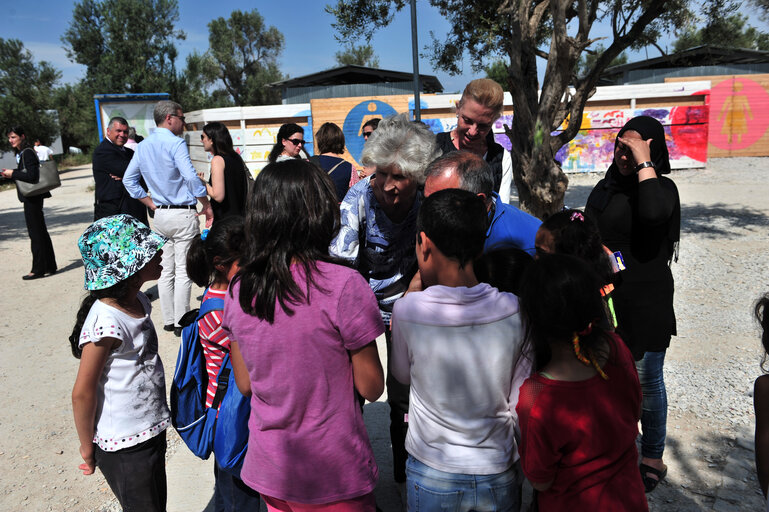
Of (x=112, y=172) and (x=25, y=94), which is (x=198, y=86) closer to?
(x=25, y=94)

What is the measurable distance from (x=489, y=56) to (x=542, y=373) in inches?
352

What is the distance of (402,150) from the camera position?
2.20m

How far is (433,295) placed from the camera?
5.41 ft

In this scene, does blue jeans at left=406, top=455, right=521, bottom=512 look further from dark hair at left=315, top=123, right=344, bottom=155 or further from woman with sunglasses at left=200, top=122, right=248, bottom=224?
woman with sunglasses at left=200, top=122, right=248, bottom=224

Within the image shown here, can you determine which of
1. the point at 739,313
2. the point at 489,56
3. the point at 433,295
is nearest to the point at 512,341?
the point at 433,295

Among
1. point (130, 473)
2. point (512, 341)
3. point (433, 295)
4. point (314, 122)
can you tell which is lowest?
point (130, 473)

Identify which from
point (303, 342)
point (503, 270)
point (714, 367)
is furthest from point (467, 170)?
point (714, 367)

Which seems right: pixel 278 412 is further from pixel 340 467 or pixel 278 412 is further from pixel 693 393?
pixel 693 393

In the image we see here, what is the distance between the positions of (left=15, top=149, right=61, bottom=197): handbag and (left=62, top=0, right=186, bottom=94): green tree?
3204 centimetres

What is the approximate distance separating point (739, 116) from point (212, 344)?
21.9m

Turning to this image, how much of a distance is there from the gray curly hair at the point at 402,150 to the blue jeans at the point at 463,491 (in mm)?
1150

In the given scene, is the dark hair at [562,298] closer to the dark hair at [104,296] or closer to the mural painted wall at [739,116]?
the dark hair at [104,296]

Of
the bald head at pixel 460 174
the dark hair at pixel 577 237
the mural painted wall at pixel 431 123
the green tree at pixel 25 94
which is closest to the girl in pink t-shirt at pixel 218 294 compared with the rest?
the bald head at pixel 460 174

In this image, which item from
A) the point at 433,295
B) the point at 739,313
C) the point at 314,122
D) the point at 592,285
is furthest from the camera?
the point at 314,122
